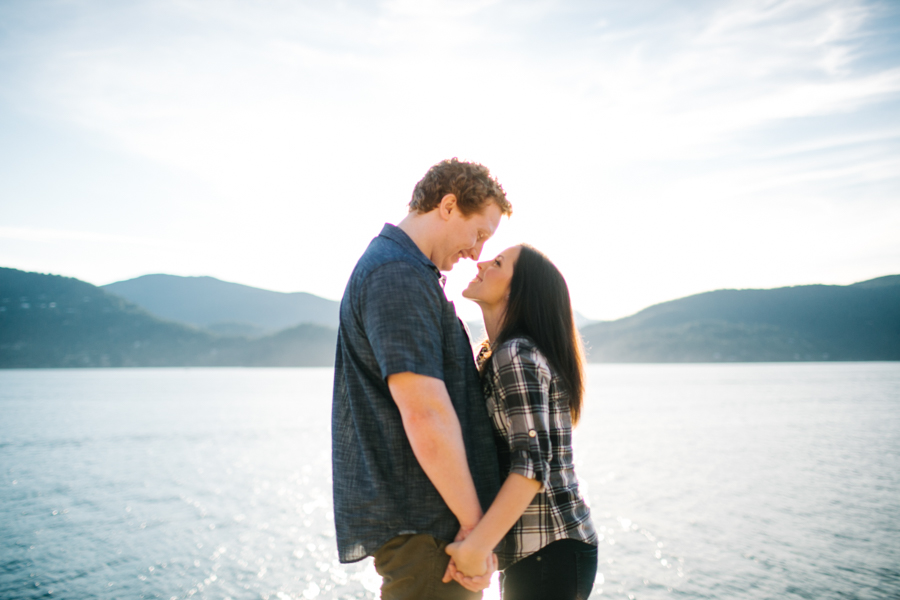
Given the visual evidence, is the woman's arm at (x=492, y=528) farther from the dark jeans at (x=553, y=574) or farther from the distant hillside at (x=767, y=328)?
the distant hillside at (x=767, y=328)

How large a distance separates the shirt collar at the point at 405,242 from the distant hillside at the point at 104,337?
130863mm

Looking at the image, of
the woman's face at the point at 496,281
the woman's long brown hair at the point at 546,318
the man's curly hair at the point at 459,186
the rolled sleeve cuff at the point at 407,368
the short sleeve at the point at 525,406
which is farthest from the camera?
the woman's face at the point at 496,281

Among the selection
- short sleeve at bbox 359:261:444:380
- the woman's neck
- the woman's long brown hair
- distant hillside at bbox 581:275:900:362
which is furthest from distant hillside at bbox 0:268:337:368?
short sleeve at bbox 359:261:444:380

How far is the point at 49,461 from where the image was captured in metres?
15.9

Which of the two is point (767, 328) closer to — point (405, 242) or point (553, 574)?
point (553, 574)

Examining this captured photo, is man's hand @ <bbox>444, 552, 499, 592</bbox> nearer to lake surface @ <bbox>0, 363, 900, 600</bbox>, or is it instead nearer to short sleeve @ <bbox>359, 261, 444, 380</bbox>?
short sleeve @ <bbox>359, 261, 444, 380</bbox>

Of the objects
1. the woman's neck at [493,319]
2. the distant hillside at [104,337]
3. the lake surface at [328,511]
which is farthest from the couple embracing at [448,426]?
the distant hillside at [104,337]

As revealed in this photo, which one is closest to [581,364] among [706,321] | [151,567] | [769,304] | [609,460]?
[151,567]

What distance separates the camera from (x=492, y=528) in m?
1.72

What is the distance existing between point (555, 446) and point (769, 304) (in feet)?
558

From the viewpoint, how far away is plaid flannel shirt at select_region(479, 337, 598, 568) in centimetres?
184

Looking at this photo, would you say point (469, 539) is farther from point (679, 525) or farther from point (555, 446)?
point (679, 525)

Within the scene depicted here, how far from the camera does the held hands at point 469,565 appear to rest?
1.69m

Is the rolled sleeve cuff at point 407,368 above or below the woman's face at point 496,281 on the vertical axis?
below
